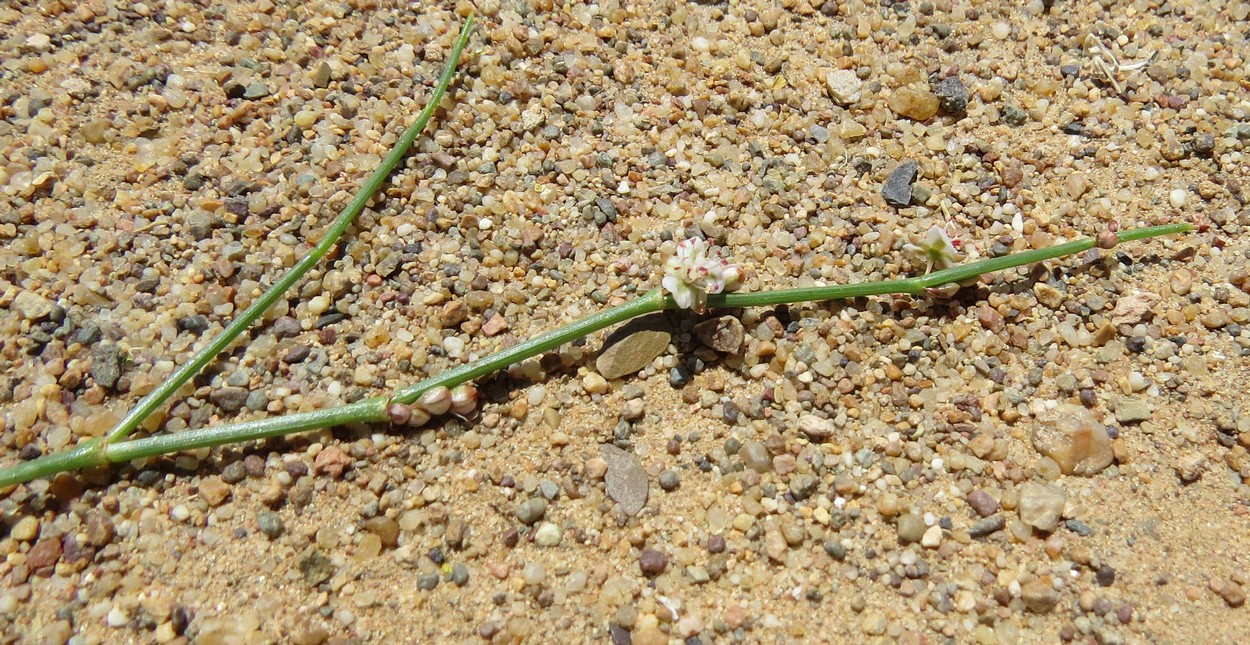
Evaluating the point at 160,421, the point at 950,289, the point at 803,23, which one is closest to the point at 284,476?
the point at 160,421

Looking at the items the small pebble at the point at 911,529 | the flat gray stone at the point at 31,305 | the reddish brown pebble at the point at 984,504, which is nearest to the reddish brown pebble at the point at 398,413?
the flat gray stone at the point at 31,305

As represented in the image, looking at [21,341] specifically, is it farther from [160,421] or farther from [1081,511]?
[1081,511]

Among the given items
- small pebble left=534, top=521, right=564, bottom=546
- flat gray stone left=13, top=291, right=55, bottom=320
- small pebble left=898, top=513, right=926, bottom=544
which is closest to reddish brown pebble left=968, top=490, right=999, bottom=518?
small pebble left=898, top=513, right=926, bottom=544

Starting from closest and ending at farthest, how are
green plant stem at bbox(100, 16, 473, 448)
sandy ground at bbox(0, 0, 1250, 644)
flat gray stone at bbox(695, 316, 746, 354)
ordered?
sandy ground at bbox(0, 0, 1250, 644), green plant stem at bbox(100, 16, 473, 448), flat gray stone at bbox(695, 316, 746, 354)

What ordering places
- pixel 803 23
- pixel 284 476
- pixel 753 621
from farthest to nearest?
pixel 803 23 < pixel 284 476 < pixel 753 621

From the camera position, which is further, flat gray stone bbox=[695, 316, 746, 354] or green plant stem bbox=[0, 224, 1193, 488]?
flat gray stone bbox=[695, 316, 746, 354]

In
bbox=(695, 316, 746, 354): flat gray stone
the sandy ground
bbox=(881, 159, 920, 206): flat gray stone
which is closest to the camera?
the sandy ground

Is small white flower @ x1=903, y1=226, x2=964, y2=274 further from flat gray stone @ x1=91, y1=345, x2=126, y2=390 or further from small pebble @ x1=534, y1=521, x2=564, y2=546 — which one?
flat gray stone @ x1=91, y1=345, x2=126, y2=390

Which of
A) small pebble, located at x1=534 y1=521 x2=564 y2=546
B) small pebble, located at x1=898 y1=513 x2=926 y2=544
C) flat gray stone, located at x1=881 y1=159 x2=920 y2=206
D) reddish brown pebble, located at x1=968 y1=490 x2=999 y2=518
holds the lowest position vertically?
small pebble, located at x1=534 y1=521 x2=564 y2=546
